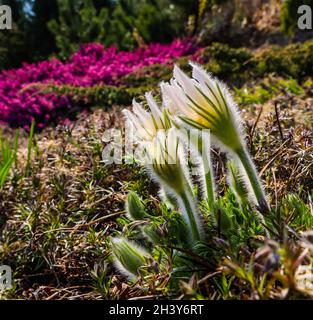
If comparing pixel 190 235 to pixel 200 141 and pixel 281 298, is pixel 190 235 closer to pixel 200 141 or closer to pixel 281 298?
pixel 200 141

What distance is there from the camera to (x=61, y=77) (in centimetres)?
718

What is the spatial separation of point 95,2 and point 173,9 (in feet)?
13.8

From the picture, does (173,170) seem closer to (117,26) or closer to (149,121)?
(149,121)

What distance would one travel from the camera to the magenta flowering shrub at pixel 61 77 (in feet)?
19.2

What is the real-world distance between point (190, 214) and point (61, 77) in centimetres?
610

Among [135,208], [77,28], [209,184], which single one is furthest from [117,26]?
[209,184]

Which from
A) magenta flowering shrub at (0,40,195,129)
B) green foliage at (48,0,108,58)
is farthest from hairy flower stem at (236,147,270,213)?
green foliage at (48,0,108,58)

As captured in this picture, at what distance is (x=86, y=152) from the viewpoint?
2.62 metres

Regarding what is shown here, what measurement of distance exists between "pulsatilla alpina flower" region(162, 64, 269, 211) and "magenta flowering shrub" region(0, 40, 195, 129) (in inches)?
175

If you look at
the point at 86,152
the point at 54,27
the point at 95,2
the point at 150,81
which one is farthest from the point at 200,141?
the point at 95,2

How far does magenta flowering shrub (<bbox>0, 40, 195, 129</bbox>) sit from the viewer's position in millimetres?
5863

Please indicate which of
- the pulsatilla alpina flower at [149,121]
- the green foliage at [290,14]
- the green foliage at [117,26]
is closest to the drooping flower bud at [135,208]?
the pulsatilla alpina flower at [149,121]

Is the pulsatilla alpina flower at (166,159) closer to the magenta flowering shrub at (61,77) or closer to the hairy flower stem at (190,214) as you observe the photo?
the hairy flower stem at (190,214)

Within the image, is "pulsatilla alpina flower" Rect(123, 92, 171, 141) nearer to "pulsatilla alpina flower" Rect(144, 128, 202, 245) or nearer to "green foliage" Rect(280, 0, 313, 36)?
"pulsatilla alpina flower" Rect(144, 128, 202, 245)
